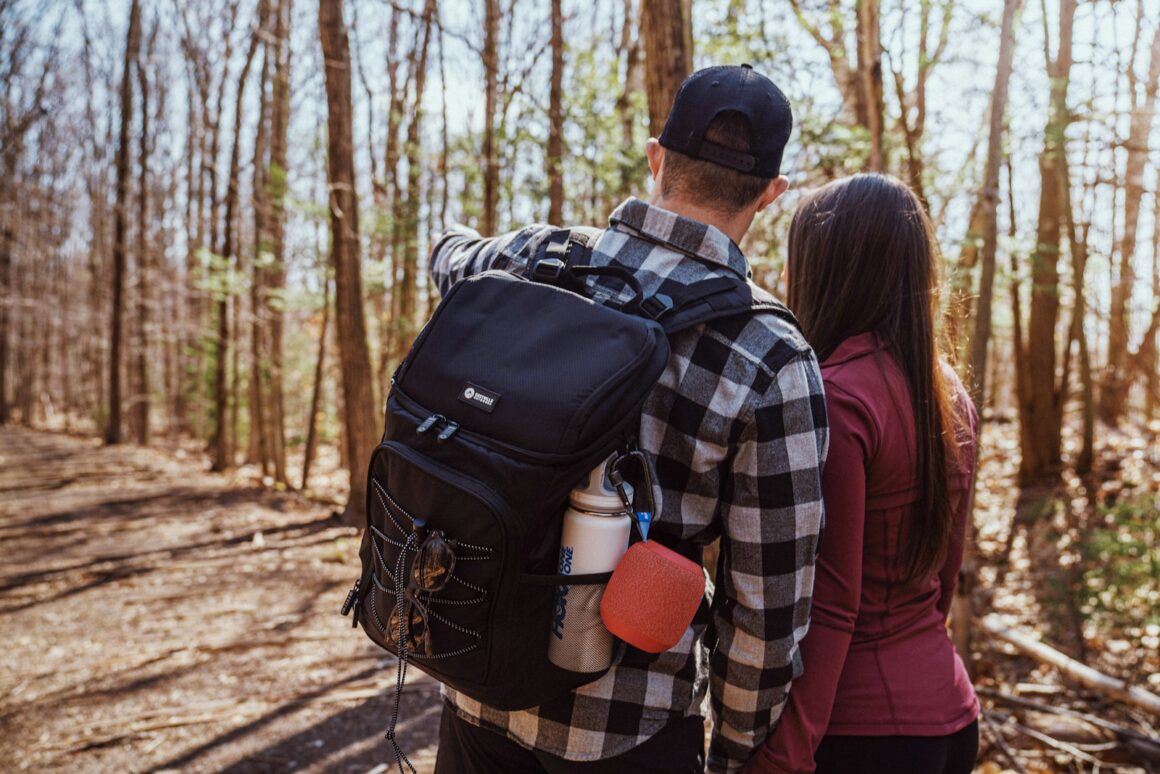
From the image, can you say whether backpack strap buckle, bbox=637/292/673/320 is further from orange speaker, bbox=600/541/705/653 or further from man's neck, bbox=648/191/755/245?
orange speaker, bbox=600/541/705/653

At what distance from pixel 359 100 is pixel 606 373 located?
57.8 feet

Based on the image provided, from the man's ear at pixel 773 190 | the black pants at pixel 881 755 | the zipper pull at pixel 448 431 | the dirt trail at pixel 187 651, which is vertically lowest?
the dirt trail at pixel 187 651

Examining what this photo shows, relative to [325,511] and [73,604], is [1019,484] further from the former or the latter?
[73,604]

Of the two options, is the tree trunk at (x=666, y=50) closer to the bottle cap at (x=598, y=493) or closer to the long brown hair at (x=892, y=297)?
the long brown hair at (x=892, y=297)

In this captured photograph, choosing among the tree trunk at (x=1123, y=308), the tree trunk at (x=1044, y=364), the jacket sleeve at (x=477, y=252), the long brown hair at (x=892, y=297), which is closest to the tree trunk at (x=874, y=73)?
the long brown hair at (x=892, y=297)

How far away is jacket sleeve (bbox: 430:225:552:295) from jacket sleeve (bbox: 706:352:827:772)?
58 cm

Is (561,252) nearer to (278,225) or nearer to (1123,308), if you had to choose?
(278,225)

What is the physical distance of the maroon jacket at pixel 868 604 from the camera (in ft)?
4.90

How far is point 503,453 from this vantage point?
1.26 m

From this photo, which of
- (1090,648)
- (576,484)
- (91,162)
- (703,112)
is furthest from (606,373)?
(91,162)

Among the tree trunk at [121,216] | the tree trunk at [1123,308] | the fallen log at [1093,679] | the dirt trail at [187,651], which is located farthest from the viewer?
the tree trunk at [121,216]

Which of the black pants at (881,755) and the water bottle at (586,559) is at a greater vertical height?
the water bottle at (586,559)

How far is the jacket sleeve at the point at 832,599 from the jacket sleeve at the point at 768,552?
0.04 metres

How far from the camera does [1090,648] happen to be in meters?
6.67
